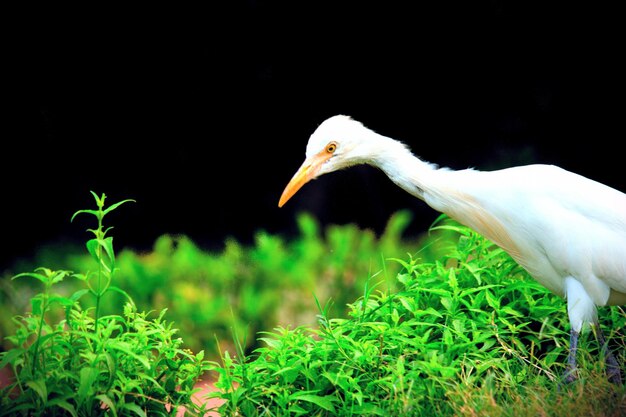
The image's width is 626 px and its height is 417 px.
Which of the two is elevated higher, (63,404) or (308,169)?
(308,169)

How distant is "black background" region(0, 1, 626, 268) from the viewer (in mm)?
4766

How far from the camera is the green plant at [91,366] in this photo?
102 inches

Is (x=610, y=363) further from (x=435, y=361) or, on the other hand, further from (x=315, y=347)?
(x=315, y=347)

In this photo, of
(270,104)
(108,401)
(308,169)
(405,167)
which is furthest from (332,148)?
(270,104)

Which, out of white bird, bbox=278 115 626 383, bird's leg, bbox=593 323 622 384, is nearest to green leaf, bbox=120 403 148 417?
white bird, bbox=278 115 626 383

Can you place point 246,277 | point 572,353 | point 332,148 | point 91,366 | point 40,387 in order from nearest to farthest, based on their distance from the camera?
point 40,387, point 91,366, point 572,353, point 332,148, point 246,277

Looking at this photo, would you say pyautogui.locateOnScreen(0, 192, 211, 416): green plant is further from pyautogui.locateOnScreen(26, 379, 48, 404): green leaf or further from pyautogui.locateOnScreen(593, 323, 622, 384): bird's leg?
pyautogui.locateOnScreen(593, 323, 622, 384): bird's leg

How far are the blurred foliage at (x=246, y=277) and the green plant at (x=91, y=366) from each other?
1.16 meters

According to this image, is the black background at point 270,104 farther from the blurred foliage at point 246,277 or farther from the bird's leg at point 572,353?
the bird's leg at point 572,353

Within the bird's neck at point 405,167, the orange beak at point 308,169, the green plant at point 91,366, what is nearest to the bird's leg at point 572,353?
the bird's neck at point 405,167

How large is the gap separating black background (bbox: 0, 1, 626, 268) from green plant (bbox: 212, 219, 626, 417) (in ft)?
5.51

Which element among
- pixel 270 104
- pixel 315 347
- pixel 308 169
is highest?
pixel 270 104

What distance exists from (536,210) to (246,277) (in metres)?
2.16

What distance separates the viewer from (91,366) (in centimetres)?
264
